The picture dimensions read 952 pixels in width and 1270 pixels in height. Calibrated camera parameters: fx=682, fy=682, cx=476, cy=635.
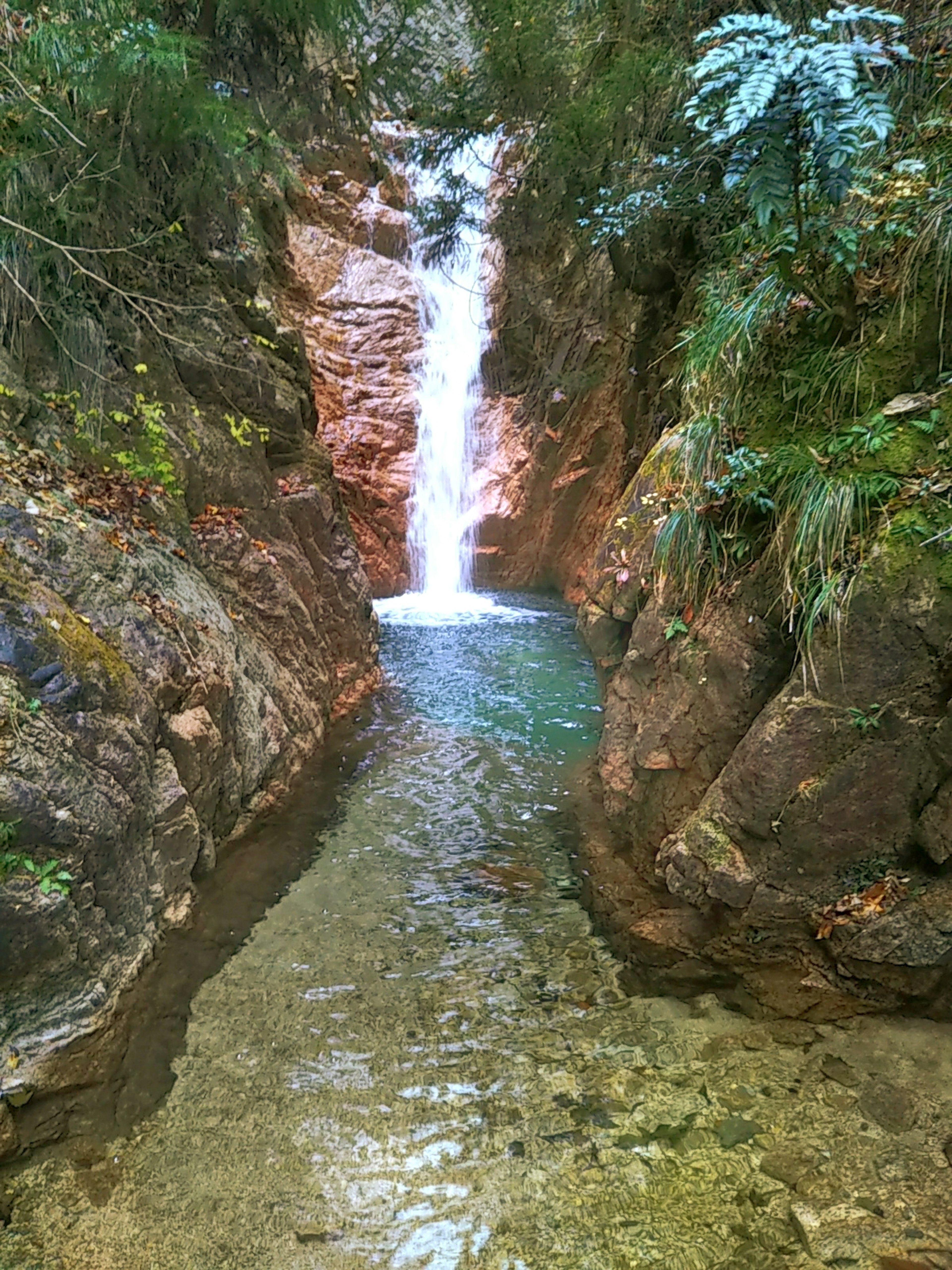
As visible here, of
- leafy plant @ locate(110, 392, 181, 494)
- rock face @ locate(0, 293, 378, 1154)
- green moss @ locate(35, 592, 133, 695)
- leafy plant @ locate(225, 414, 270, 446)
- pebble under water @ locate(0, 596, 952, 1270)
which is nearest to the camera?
pebble under water @ locate(0, 596, 952, 1270)

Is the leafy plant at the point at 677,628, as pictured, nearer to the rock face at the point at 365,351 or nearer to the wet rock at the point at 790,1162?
the wet rock at the point at 790,1162

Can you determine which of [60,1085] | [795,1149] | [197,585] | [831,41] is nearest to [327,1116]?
[60,1085]

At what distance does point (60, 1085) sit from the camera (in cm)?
241

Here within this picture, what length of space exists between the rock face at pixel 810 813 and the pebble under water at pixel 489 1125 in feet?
0.69

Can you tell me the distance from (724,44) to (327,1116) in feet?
13.4

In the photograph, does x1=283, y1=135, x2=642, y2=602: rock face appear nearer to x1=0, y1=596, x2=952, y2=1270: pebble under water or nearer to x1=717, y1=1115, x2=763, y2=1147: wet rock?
x1=0, y1=596, x2=952, y2=1270: pebble under water

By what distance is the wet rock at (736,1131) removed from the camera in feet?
7.60

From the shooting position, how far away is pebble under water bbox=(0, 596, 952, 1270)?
205 cm

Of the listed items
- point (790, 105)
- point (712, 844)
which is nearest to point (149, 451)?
point (790, 105)

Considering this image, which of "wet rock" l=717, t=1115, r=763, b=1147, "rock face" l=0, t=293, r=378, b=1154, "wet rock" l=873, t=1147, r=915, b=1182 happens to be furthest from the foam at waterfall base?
"wet rock" l=873, t=1147, r=915, b=1182

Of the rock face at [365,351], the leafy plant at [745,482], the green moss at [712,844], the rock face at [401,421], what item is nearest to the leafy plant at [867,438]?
the leafy plant at [745,482]

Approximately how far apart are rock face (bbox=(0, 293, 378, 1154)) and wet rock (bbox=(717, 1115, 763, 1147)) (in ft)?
7.53

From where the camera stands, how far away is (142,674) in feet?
11.5

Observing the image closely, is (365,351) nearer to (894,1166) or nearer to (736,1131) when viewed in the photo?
(736,1131)
